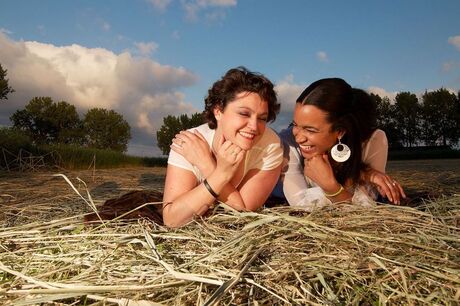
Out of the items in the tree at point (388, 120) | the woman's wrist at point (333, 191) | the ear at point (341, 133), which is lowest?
the woman's wrist at point (333, 191)

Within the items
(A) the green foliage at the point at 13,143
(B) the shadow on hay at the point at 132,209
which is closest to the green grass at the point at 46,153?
(A) the green foliage at the point at 13,143

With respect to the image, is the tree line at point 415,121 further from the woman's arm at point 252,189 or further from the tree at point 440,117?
the woman's arm at point 252,189

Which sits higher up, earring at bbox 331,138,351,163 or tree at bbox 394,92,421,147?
tree at bbox 394,92,421,147

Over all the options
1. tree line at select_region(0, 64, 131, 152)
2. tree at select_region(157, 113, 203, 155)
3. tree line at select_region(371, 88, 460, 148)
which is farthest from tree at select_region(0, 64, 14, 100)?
tree line at select_region(371, 88, 460, 148)

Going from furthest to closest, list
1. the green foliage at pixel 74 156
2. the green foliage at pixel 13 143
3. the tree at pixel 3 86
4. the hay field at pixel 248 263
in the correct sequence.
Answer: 1. the tree at pixel 3 86
2. the green foliage at pixel 74 156
3. the green foliage at pixel 13 143
4. the hay field at pixel 248 263

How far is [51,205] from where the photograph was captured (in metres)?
3.72

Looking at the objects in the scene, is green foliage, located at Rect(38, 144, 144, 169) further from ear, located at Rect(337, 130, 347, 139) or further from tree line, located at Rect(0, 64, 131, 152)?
tree line, located at Rect(0, 64, 131, 152)

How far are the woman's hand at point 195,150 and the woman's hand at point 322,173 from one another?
0.69 meters

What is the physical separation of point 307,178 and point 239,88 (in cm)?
86

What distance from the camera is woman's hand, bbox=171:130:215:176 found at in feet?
8.20

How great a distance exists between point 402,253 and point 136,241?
1.05m

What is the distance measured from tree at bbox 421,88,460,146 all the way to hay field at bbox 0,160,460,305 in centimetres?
4083

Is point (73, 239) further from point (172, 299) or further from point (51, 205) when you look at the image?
point (51, 205)

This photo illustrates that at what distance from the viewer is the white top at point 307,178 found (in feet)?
9.25
